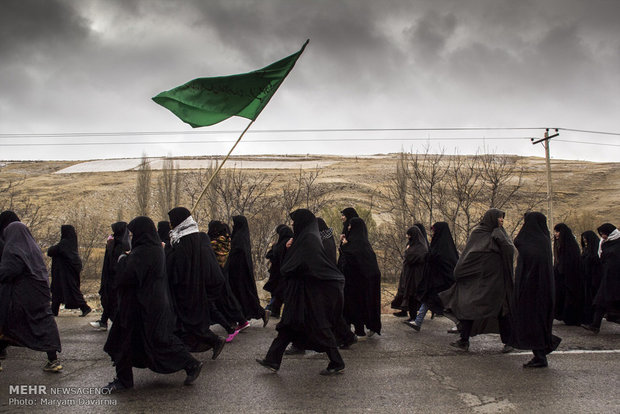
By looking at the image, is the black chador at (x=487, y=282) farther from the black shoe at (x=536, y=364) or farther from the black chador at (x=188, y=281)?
the black chador at (x=188, y=281)

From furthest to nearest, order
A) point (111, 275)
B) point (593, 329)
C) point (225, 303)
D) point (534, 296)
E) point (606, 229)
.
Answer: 1. point (606, 229)
2. point (593, 329)
3. point (111, 275)
4. point (225, 303)
5. point (534, 296)

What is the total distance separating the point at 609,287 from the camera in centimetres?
848

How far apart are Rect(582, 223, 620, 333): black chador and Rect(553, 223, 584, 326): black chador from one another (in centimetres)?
30

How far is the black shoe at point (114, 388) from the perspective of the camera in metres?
4.95

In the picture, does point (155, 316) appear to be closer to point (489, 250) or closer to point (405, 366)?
point (405, 366)

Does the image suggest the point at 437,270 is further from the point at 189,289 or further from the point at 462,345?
the point at 189,289

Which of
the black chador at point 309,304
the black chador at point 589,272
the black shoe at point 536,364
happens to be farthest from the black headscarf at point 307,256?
the black chador at point 589,272

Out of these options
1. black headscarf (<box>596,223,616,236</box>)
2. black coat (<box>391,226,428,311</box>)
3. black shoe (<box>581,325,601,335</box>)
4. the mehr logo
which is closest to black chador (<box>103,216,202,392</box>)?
the mehr logo

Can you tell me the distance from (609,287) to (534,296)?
3194 millimetres

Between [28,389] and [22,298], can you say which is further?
[22,298]

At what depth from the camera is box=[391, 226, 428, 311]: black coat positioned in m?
8.59

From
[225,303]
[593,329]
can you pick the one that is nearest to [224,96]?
[225,303]

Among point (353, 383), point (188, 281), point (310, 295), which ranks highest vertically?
point (188, 281)

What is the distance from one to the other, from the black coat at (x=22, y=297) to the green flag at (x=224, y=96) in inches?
128
